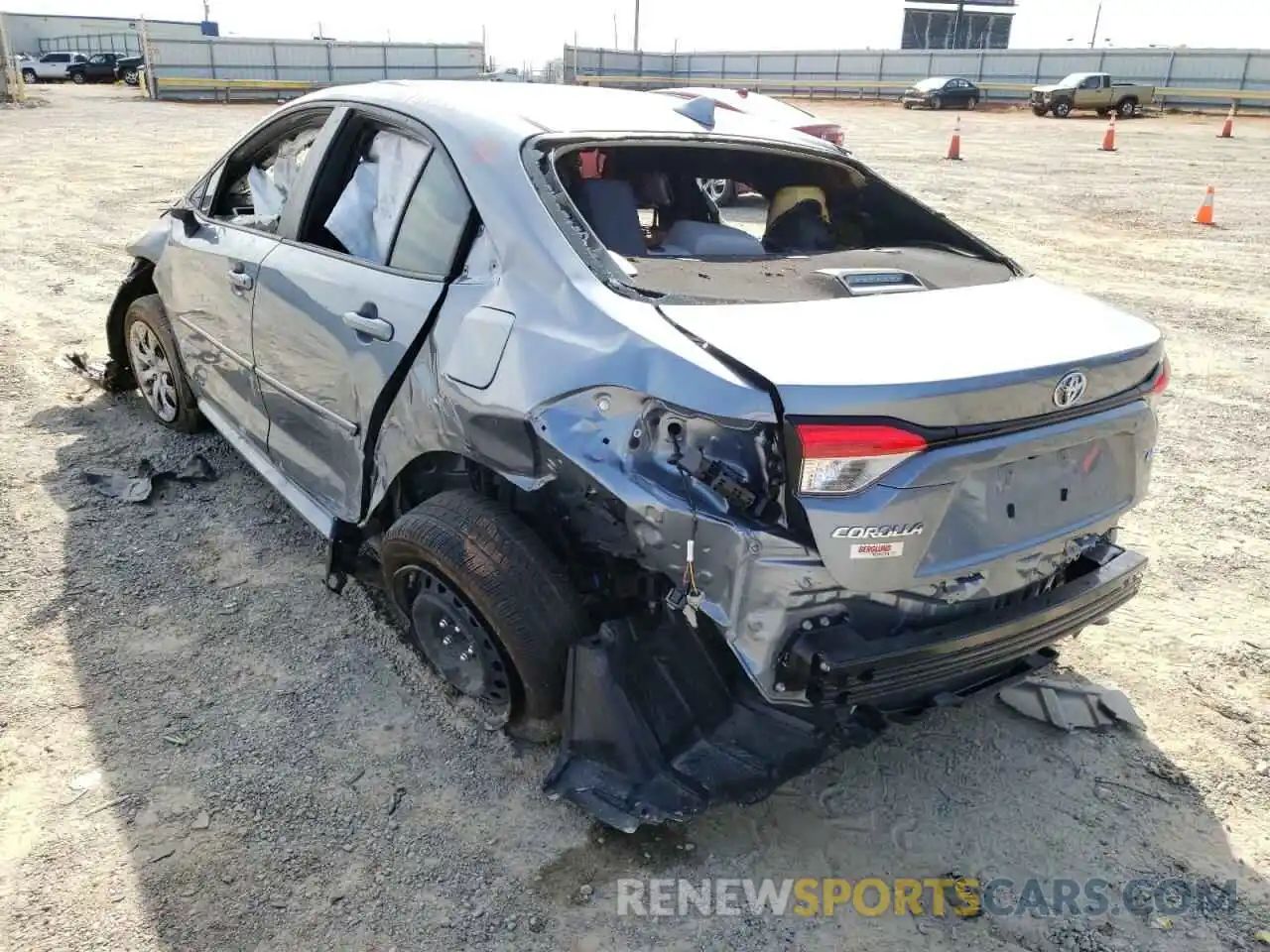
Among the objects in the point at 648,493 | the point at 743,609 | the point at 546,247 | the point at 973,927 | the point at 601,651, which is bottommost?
the point at 973,927

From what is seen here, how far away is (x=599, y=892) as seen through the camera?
2387 mm

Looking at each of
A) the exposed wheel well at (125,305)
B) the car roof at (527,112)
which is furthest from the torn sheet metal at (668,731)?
the exposed wheel well at (125,305)

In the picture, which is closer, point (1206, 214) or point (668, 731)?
point (668, 731)

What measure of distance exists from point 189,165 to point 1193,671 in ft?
54.9

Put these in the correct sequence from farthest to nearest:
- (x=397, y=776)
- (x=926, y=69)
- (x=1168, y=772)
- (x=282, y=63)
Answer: (x=926, y=69)
(x=282, y=63)
(x=1168, y=772)
(x=397, y=776)

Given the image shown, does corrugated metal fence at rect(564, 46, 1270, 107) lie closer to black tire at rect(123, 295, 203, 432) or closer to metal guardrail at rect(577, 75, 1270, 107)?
metal guardrail at rect(577, 75, 1270, 107)

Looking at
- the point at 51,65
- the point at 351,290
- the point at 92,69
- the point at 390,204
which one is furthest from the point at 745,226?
the point at 51,65

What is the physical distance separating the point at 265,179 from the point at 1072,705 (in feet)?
12.3

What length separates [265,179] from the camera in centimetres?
407

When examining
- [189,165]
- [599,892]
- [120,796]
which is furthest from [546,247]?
[189,165]

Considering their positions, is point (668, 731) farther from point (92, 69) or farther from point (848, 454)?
point (92, 69)

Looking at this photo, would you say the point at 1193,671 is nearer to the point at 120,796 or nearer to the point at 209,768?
the point at 209,768

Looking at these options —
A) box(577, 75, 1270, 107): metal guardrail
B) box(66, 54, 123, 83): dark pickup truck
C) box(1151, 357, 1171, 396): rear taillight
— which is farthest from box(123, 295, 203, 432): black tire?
box(66, 54, 123, 83): dark pickup truck

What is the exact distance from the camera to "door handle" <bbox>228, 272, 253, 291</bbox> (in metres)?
3.61
